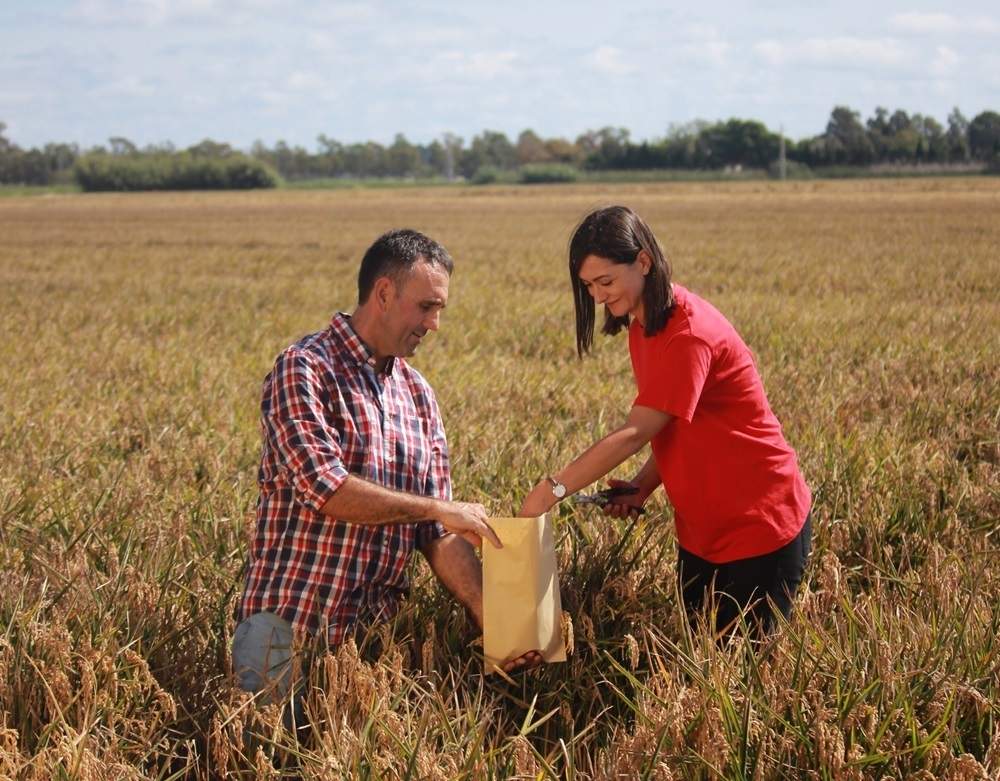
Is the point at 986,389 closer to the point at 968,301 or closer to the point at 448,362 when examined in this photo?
the point at 448,362

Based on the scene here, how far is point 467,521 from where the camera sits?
129 inches

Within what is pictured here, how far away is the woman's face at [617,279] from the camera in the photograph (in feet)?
11.0

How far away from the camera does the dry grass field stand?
2.76 meters

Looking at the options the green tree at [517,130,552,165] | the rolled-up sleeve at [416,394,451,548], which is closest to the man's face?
the rolled-up sleeve at [416,394,451,548]

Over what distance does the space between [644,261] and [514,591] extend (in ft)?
3.23

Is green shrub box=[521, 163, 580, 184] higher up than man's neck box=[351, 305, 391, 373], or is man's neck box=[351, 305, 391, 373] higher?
green shrub box=[521, 163, 580, 184]

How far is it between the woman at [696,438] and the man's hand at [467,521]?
5.8 inches

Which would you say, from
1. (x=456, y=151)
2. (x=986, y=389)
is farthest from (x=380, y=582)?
(x=456, y=151)

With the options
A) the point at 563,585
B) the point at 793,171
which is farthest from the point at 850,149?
the point at 563,585

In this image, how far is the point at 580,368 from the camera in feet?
31.8

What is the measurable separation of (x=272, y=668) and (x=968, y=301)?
502 inches

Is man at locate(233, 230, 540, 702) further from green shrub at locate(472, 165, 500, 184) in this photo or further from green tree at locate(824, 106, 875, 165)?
green shrub at locate(472, 165, 500, 184)

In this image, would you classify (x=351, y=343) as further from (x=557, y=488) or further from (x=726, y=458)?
(x=726, y=458)

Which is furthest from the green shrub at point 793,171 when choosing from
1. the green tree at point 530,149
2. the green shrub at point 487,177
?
the green tree at point 530,149
